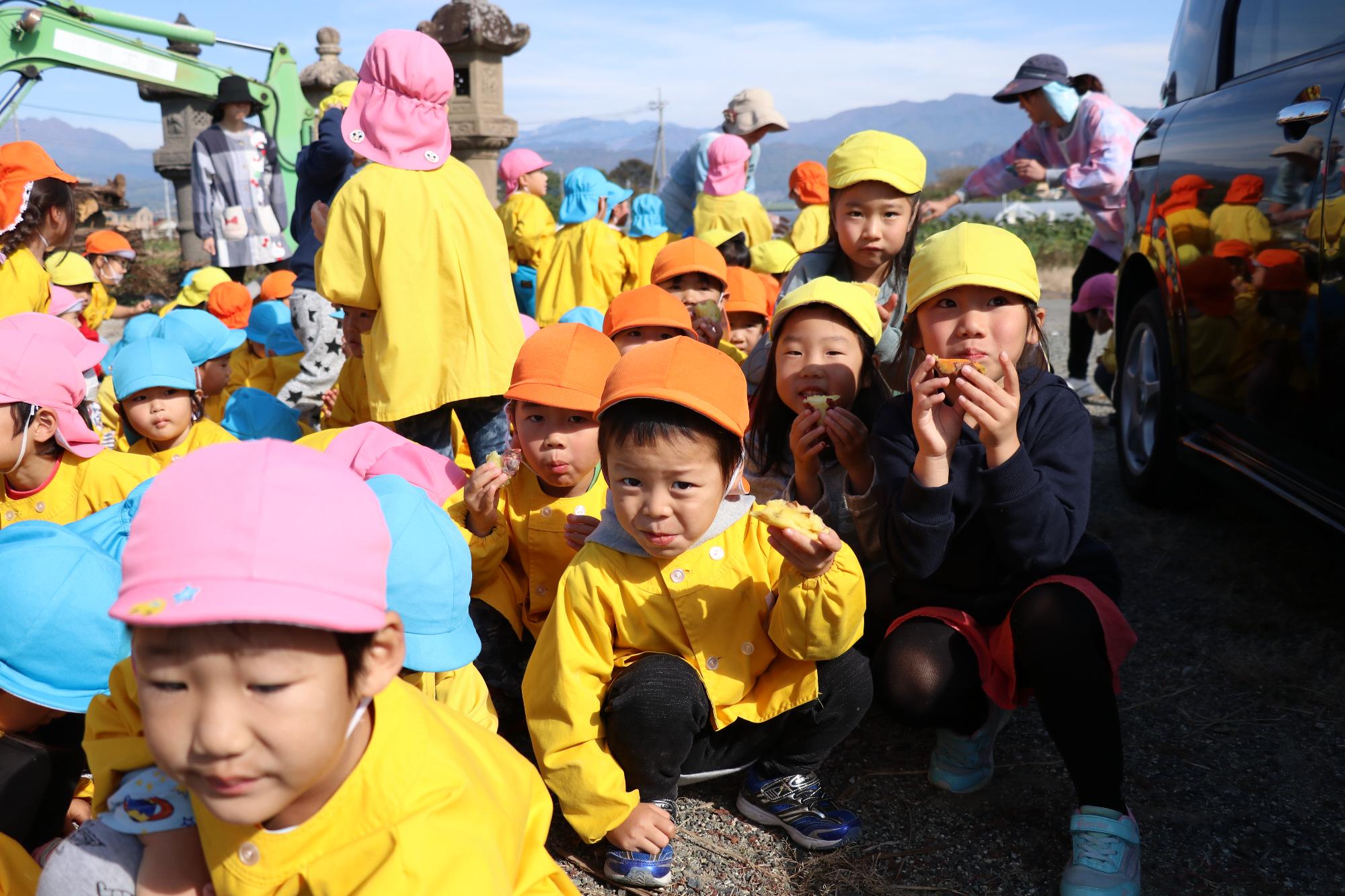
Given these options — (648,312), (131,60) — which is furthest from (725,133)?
(131,60)

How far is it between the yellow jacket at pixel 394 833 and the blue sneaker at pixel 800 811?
39.6 inches

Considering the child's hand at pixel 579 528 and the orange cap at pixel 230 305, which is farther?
the orange cap at pixel 230 305

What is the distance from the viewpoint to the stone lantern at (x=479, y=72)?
11680mm

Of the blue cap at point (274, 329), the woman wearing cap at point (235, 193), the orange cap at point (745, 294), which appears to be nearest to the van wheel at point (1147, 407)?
the orange cap at point (745, 294)

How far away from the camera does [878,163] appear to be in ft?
11.0

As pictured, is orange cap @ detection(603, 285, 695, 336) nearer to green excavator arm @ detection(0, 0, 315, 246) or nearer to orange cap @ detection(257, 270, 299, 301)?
orange cap @ detection(257, 270, 299, 301)

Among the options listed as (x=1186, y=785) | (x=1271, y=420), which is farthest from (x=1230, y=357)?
(x=1186, y=785)

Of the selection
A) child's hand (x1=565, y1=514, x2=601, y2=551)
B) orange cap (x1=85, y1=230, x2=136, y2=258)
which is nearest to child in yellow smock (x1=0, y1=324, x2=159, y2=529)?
child's hand (x1=565, y1=514, x2=601, y2=551)

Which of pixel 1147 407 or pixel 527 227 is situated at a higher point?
pixel 527 227

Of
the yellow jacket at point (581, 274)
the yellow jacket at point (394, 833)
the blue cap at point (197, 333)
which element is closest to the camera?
the yellow jacket at point (394, 833)

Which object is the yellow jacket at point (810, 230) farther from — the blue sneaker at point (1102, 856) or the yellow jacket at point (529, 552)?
the blue sneaker at point (1102, 856)

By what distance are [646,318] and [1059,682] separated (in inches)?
88.0

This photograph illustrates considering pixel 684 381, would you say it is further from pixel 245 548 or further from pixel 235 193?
pixel 235 193

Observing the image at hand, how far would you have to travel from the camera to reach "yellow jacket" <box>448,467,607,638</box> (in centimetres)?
288
